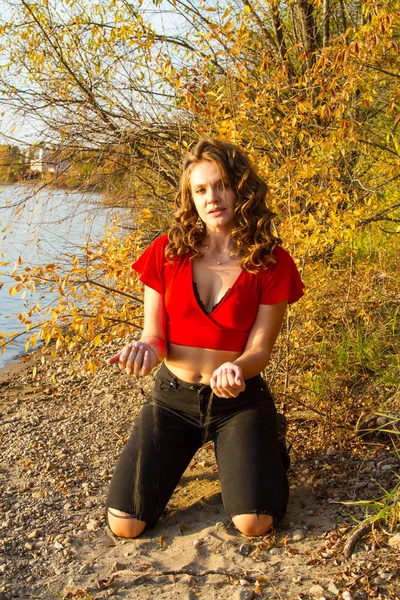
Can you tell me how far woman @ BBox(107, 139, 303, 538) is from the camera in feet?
10.5

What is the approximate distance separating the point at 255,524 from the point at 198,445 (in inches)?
22.6

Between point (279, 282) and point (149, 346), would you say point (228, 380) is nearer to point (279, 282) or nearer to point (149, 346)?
point (149, 346)

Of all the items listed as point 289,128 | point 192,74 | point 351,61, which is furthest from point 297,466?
point 192,74

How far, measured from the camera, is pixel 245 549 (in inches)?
115

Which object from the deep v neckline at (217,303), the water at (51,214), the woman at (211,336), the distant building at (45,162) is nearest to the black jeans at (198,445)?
the woman at (211,336)

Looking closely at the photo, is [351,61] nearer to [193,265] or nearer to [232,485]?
[193,265]

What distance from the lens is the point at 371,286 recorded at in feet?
16.2

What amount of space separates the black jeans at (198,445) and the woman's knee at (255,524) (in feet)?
0.08

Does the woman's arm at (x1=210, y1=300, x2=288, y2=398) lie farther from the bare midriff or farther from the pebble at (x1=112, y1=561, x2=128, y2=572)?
the pebble at (x1=112, y1=561, x2=128, y2=572)

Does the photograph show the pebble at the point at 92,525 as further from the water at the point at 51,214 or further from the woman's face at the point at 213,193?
the water at the point at 51,214

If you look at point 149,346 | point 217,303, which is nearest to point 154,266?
point 217,303

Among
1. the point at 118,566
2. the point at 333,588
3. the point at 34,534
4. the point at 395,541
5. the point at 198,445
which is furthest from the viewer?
the point at 198,445

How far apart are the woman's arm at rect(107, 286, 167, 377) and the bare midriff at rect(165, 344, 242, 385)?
0.08 meters

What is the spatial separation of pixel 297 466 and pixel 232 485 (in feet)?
2.42
